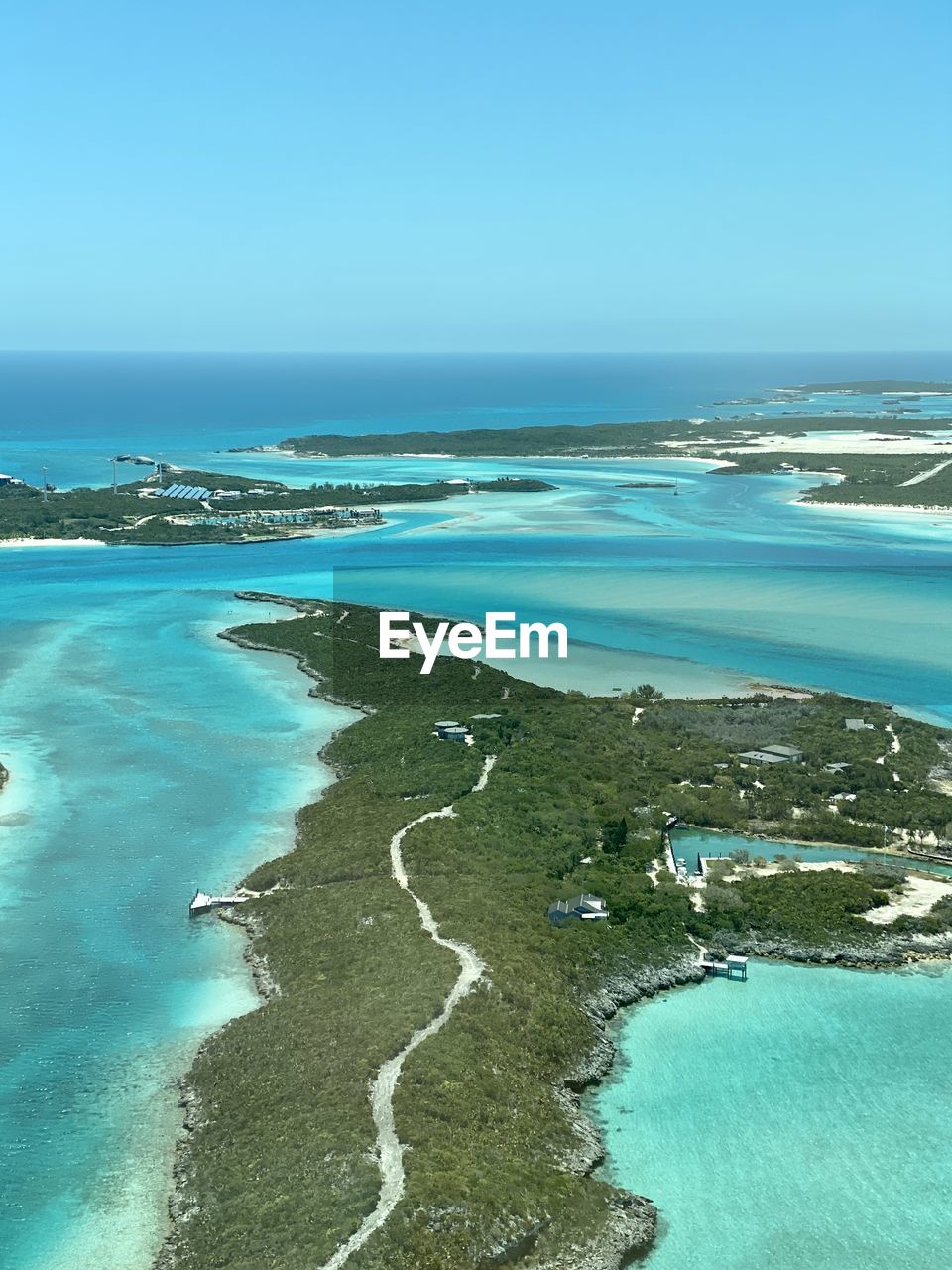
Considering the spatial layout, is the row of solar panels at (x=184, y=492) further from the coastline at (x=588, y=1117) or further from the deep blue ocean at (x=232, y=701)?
the coastline at (x=588, y=1117)

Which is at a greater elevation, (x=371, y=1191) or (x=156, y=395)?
(x=156, y=395)

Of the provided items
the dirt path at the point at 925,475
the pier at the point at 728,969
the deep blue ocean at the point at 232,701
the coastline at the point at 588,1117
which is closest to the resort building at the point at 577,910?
the coastline at the point at 588,1117

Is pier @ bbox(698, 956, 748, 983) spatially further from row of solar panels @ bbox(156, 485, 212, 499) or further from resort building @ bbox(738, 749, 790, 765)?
row of solar panels @ bbox(156, 485, 212, 499)

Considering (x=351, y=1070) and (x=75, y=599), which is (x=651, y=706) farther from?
(x=75, y=599)

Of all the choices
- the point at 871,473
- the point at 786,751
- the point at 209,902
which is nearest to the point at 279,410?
the point at 871,473

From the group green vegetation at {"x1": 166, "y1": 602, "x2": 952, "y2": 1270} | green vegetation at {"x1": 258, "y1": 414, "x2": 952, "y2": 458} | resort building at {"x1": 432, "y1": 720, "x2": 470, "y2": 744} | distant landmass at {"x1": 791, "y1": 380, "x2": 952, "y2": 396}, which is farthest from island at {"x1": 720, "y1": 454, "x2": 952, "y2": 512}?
distant landmass at {"x1": 791, "y1": 380, "x2": 952, "y2": 396}

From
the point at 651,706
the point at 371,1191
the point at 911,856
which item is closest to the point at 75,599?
the point at 651,706
